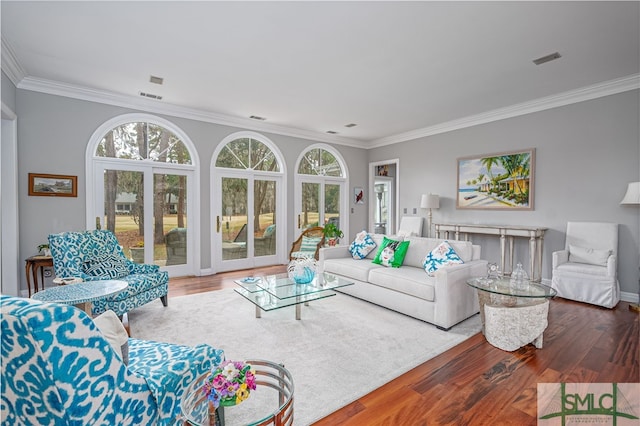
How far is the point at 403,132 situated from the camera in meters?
6.71

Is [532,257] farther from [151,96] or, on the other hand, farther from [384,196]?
[151,96]

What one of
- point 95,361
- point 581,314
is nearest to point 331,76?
point 95,361

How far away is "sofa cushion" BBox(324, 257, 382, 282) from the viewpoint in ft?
12.8

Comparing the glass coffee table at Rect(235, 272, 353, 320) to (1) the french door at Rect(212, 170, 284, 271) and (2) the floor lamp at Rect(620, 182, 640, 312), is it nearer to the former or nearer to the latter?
(1) the french door at Rect(212, 170, 284, 271)

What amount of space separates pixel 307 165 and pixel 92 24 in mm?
4464

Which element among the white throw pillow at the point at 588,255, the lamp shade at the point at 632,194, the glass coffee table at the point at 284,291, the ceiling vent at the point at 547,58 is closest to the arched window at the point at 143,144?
the glass coffee table at the point at 284,291

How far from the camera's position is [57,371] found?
2.91 feet

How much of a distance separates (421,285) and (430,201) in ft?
10.2

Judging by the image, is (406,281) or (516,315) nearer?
(516,315)

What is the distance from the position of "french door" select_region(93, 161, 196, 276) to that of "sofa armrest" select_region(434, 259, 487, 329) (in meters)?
4.12

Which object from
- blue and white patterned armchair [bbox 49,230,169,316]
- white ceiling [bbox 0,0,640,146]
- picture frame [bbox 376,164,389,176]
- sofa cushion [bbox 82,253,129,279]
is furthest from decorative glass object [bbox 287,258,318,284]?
picture frame [bbox 376,164,389,176]

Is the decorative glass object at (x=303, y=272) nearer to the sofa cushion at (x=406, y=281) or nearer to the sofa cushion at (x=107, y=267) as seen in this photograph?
the sofa cushion at (x=406, y=281)

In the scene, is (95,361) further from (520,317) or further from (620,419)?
(520,317)

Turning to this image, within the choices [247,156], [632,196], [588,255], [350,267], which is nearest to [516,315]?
[350,267]
